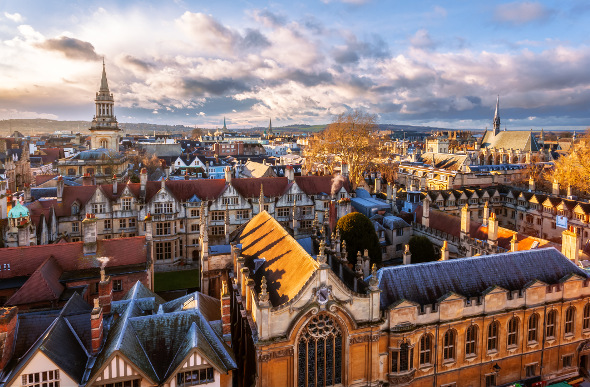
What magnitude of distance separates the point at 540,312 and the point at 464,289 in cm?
518

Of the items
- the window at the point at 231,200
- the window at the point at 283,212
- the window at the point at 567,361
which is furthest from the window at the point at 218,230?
the window at the point at 567,361

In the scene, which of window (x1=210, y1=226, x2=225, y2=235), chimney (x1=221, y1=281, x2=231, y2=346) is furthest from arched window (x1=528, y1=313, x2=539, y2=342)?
window (x1=210, y1=226, x2=225, y2=235)

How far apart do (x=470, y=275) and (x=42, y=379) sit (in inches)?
905

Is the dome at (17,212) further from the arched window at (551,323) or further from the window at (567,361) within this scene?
the window at (567,361)

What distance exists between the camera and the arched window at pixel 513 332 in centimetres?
2417

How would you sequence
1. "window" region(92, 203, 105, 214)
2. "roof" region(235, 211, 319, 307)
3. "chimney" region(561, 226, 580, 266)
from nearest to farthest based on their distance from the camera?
"roof" region(235, 211, 319, 307) → "chimney" region(561, 226, 580, 266) → "window" region(92, 203, 105, 214)

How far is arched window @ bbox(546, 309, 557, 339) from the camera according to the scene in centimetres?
2516

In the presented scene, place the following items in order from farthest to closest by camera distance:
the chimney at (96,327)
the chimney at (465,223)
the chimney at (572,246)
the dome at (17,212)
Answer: the chimney at (465,223) < the dome at (17,212) < the chimney at (572,246) < the chimney at (96,327)

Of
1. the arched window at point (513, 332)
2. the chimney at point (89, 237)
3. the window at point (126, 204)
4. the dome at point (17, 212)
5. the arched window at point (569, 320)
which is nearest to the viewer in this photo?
the arched window at point (513, 332)

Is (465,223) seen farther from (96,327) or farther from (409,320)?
(96,327)

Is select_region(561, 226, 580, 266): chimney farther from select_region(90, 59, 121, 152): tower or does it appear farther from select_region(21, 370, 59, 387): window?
select_region(90, 59, 121, 152): tower

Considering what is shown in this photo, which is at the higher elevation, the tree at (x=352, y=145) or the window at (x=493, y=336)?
the tree at (x=352, y=145)

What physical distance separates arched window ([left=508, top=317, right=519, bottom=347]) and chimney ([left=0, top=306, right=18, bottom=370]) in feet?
85.8

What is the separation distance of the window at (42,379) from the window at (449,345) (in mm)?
19560
